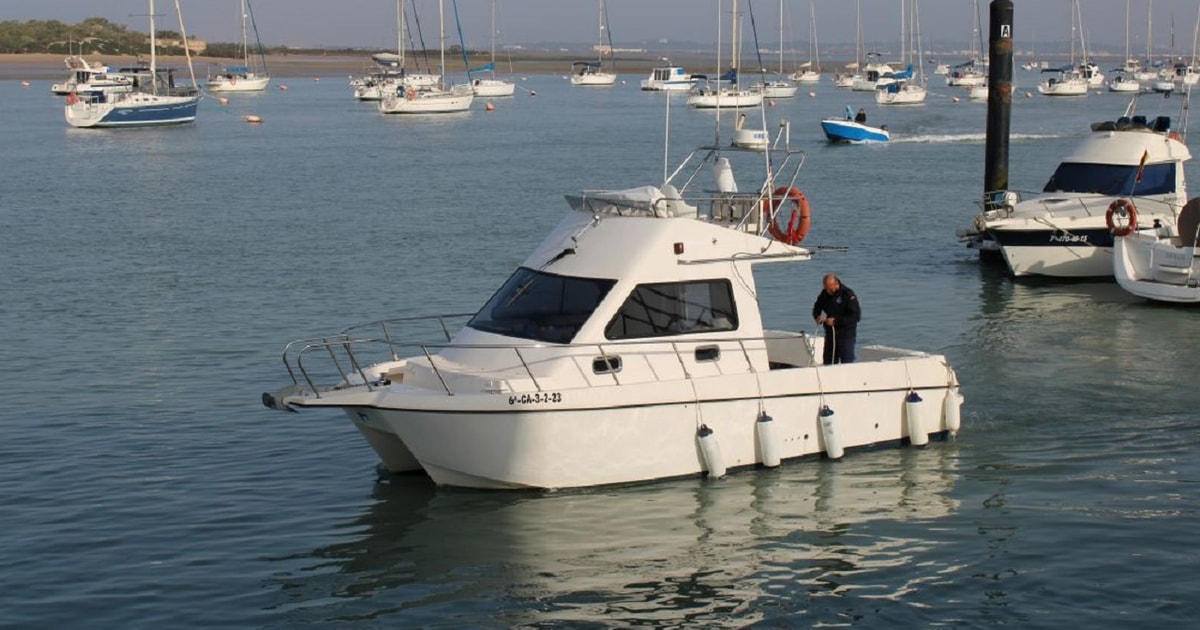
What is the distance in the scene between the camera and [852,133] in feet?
225

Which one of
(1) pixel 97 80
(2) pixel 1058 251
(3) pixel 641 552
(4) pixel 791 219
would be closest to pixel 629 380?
(3) pixel 641 552

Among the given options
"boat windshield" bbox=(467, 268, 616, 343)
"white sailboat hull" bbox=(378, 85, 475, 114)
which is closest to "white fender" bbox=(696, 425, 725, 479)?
"boat windshield" bbox=(467, 268, 616, 343)

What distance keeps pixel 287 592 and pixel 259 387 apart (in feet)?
26.0

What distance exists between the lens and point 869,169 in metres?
56.6

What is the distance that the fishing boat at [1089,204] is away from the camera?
29.4 meters

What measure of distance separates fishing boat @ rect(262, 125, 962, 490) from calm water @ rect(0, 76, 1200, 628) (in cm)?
Answer: 36

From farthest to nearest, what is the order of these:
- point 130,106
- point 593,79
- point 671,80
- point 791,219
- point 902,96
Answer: point 593,79 < point 671,80 < point 902,96 < point 130,106 < point 791,219

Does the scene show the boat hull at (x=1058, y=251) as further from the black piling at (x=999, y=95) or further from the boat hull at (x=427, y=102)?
the boat hull at (x=427, y=102)

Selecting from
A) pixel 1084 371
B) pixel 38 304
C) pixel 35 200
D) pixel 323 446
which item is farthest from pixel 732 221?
pixel 35 200

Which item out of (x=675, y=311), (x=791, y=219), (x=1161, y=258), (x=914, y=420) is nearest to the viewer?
(x=675, y=311)

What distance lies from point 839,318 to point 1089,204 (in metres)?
13.8

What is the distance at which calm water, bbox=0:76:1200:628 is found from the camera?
528 inches

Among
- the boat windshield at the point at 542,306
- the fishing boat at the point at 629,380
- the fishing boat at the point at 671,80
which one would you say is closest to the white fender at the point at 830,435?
the fishing boat at the point at 629,380

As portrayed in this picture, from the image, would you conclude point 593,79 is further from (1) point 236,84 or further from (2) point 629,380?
(2) point 629,380
